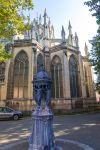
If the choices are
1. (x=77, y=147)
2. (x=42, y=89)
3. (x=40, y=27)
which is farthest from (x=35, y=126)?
(x=40, y=27)

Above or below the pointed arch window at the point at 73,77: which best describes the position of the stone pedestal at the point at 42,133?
below

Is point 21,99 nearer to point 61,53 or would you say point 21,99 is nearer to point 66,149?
point 61,53

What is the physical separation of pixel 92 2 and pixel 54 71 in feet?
60.0

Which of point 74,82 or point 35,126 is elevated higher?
point 74,82

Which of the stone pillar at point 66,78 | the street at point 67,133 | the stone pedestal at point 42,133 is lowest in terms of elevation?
the street at point 67,133

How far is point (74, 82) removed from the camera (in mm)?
30922

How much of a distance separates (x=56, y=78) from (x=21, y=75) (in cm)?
581

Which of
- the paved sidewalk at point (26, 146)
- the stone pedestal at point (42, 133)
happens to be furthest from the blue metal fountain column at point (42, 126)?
the paved sidewalk at point (26, 146)

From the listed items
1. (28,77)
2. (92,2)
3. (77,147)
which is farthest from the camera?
(28,77)

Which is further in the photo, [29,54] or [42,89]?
[29,54]

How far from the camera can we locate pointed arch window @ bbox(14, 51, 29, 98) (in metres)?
27.1

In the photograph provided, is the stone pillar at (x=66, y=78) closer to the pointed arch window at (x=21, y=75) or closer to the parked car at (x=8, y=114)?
the pointed arch window at (x=21, y=75)

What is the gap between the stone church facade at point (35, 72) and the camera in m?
26.8

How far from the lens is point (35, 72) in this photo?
2789 centimetres
